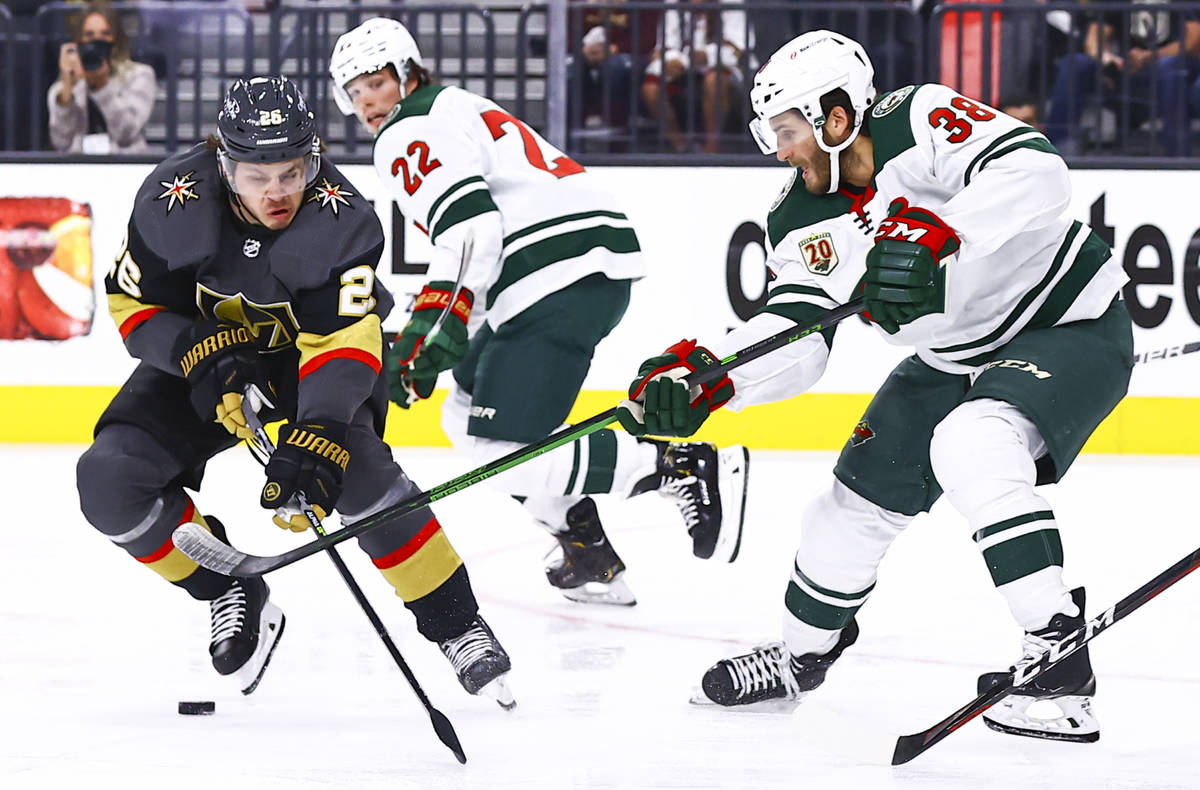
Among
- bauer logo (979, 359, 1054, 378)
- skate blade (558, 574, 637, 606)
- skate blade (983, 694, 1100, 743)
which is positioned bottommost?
skate blade (558, 574, 637, 606)

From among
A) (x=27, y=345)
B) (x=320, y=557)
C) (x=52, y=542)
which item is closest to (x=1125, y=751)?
(x=320, y=557)

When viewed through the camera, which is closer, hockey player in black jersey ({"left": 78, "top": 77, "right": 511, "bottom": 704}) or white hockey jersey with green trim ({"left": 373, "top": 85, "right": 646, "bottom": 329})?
hockey player in black jersey ({"left": 78, "top": 77, "right": 511, "bottom": 704})

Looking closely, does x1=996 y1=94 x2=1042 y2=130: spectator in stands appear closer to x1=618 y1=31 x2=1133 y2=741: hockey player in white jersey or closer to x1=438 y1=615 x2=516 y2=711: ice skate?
x1=618 y1=31 x2=1133 y2=741: hockey player in white jersey

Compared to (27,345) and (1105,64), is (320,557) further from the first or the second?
(1105,64)

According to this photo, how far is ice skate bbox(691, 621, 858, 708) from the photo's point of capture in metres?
2.57

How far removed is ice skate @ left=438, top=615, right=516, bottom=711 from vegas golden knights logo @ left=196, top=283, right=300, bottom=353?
54 cm

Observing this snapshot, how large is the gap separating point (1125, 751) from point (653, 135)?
367cm

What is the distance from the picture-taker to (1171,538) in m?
4.04

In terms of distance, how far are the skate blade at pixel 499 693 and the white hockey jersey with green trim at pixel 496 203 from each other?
3.38 feet

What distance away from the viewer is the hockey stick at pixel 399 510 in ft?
7.91

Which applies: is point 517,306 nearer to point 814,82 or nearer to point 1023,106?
point 814,82

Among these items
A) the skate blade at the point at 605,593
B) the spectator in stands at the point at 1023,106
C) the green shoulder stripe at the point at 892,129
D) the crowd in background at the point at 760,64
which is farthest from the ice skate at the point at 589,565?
the spectator in stands at the point at 1023,106

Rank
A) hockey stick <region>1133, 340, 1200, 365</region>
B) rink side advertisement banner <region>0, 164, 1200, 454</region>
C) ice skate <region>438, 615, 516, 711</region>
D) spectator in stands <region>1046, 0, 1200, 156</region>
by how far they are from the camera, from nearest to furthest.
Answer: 1. ice skate <region>438, 615, 516, 711</region>
2. hockey stick <region>1133, 340, 1200, 365</region>
3. rink side advertisement banner <region>0, 164, 1200, 454</region>
4. spectator in stands <region>1046, 0, 1200, 156</region>

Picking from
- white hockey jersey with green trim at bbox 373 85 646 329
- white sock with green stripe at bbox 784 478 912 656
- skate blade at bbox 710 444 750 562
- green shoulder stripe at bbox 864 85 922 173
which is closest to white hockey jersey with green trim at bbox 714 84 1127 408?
green shoulder stripe at bbox 864 85 922 173
